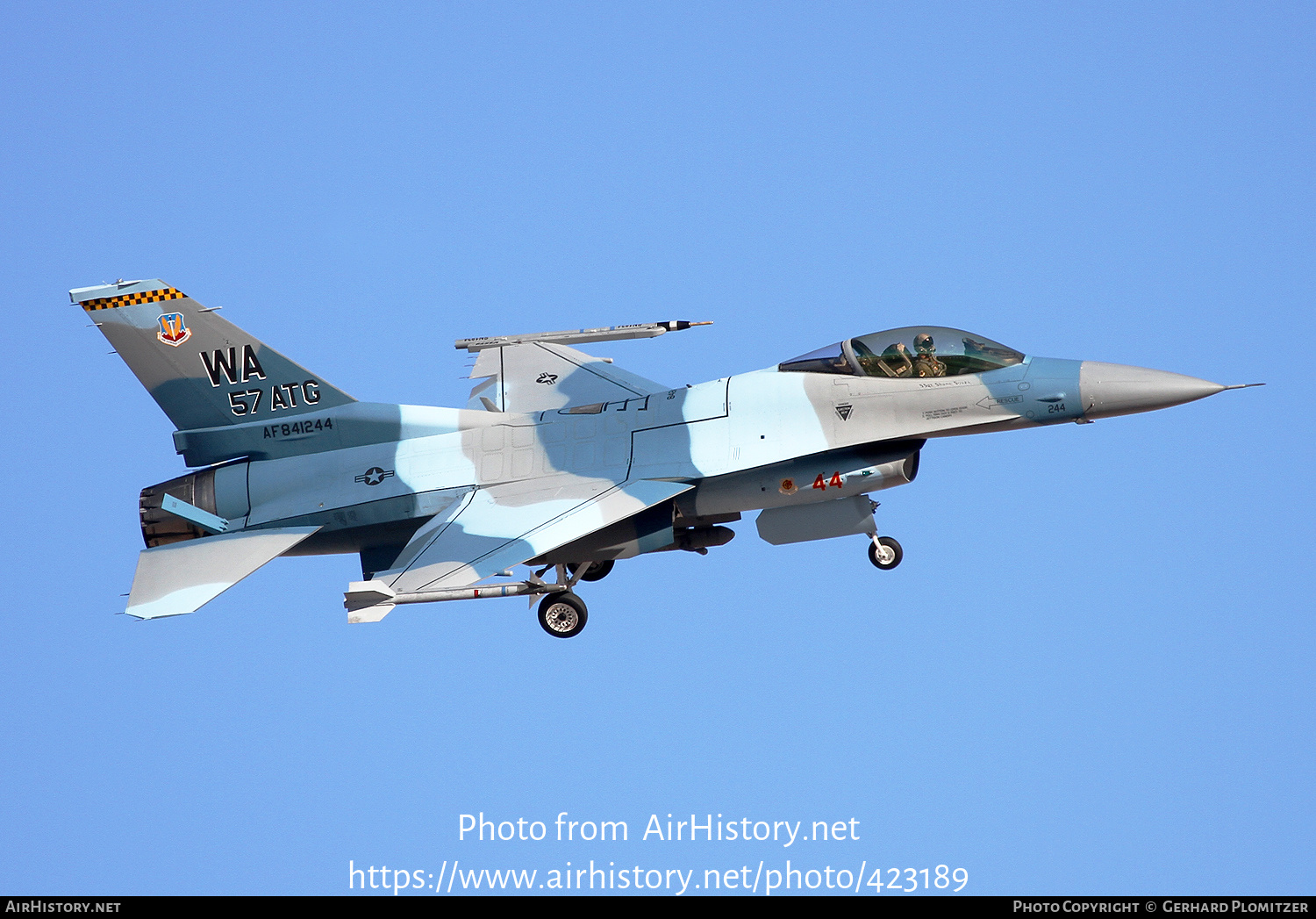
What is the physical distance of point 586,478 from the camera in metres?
16.8

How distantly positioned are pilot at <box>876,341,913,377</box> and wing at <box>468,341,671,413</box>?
3.43 metres

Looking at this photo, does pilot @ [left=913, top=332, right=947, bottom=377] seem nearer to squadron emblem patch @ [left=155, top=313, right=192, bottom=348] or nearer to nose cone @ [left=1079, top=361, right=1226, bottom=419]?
nose cone @ [left=1079, top=361, right=1226, bottom=419]

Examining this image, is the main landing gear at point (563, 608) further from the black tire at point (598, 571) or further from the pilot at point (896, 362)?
the pilot at point (896, 362)

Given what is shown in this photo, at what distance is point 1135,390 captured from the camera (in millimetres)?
15883

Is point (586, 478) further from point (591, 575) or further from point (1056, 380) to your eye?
point (1056, 380)

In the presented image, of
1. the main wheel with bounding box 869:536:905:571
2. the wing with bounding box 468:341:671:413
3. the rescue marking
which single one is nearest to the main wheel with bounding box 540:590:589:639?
the wing with bounding box 468:341:671:413

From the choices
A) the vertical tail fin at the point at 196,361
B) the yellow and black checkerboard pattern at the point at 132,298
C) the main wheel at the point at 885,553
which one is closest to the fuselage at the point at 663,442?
the vertical tail fin at the point at 196,361

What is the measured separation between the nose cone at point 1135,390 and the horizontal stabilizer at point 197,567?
8.33 m

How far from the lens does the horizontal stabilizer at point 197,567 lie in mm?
16406

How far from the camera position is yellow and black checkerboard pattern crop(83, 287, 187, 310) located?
58.0 ft

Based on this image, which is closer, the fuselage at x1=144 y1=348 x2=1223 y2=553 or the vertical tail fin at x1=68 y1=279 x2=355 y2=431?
the fuselage at x1=144 y1=348 x2=1223 y2=553

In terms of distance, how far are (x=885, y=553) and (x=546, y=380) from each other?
506 cm

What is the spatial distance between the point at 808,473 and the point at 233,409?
6494 mm
